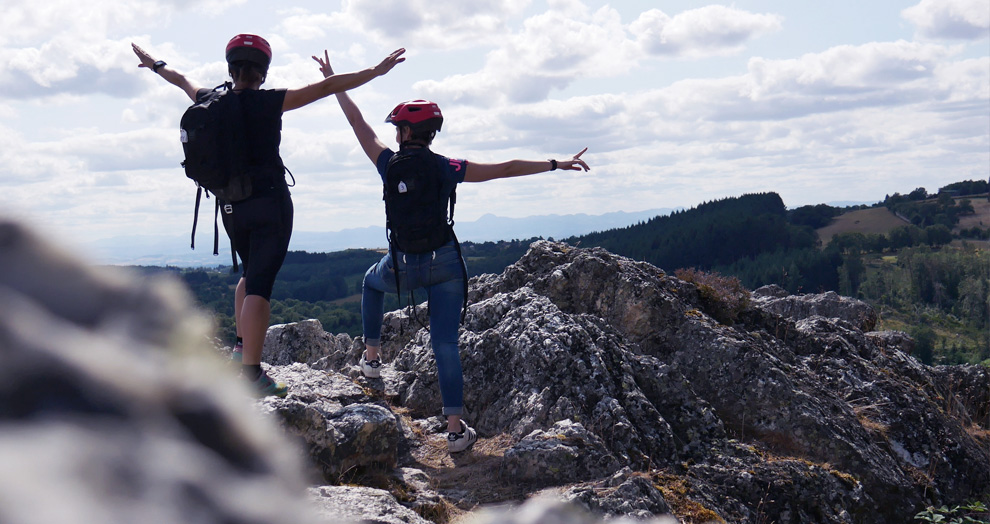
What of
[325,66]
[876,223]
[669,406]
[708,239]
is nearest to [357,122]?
[325,66]

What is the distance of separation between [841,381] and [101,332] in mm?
11454

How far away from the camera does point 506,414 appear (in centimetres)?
809

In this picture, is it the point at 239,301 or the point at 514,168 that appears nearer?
the point at 239,301

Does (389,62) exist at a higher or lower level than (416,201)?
higher

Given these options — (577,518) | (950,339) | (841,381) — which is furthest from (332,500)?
(950,339)

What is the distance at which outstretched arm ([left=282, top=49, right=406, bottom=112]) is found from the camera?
6062 mm

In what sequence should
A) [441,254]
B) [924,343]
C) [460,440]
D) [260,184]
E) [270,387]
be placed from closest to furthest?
[260,184] < [270,387] < [441,254] < [460,440] < [924,343]

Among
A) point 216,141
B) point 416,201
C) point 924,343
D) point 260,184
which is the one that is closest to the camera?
point 216,141

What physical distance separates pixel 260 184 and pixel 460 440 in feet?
11.1

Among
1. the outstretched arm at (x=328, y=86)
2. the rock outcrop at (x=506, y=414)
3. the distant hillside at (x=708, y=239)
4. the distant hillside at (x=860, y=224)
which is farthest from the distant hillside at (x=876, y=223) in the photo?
the outstretched arm at (x=328, y=86)

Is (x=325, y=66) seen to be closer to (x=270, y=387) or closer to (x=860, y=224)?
(x=270, y=387)

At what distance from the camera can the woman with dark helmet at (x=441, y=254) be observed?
7117mm

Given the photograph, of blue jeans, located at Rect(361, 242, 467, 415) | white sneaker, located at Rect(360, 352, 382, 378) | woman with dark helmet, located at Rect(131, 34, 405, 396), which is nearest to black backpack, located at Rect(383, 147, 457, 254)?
blue jeans, located at Rect(361, 242, 467, 415)

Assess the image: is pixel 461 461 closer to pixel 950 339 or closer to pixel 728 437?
pixel 728 437
